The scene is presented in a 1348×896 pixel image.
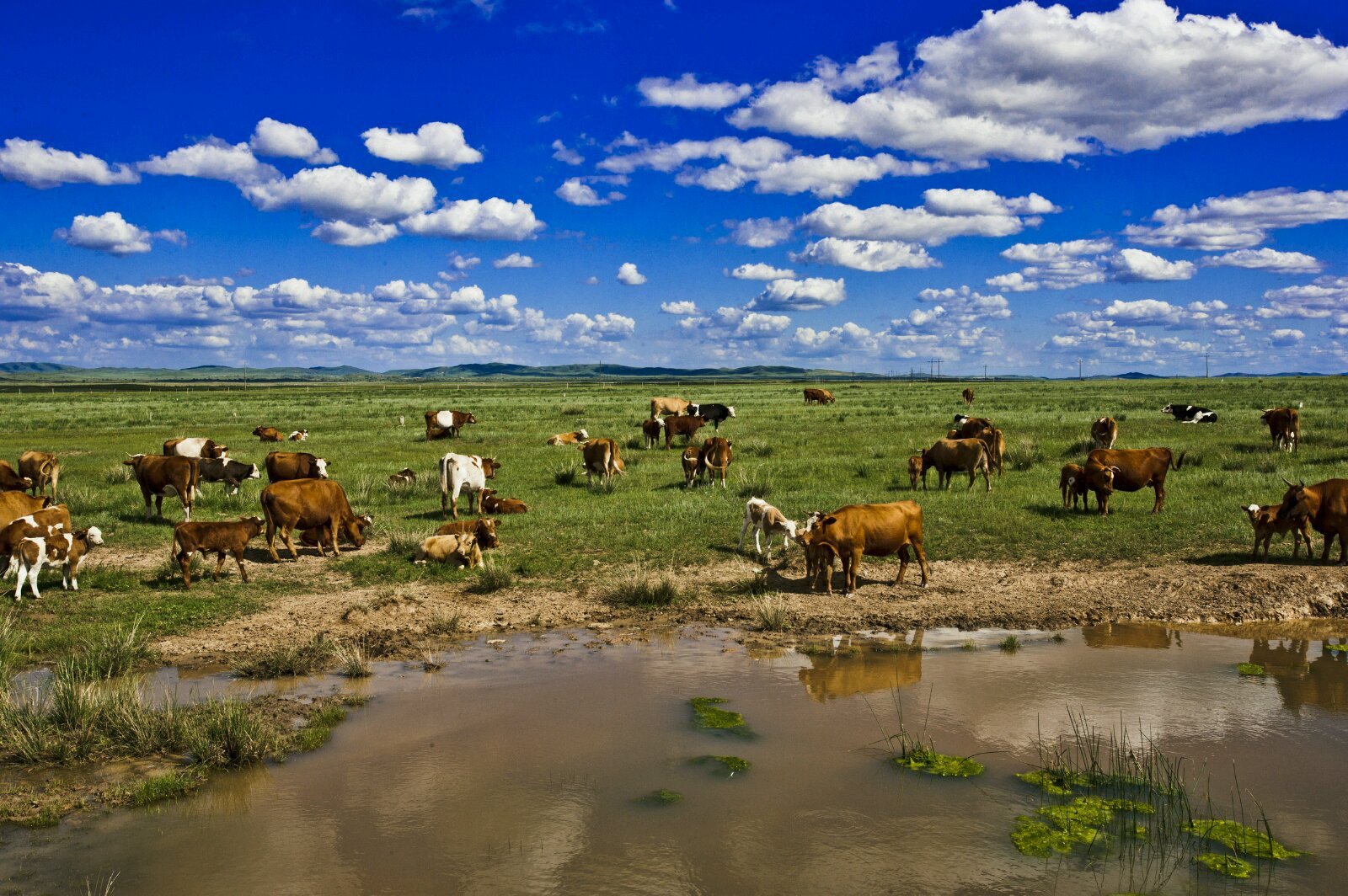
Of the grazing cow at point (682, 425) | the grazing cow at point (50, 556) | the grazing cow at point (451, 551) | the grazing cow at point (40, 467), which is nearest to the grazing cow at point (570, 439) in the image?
the grazing cow at point (682, 425)

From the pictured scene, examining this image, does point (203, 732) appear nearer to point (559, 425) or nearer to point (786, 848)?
point (786, 848)

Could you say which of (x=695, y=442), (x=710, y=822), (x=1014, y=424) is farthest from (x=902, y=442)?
(x=710, y=822)

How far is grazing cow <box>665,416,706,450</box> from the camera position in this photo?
3288 cm

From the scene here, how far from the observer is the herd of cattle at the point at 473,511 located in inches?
518

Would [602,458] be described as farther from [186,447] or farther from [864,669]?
[864,669]

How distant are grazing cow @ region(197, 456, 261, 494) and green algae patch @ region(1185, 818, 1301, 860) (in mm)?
20072

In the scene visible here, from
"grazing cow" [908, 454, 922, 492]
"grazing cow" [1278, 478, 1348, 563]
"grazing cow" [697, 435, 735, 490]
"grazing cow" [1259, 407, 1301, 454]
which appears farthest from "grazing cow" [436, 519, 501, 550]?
"grazing cow" [1259, 407, 1301, 454]

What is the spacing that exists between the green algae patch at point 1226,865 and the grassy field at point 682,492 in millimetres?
8983

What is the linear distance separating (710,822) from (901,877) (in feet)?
4.91

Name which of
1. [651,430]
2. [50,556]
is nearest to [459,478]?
[50,556]

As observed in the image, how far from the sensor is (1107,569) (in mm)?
14422

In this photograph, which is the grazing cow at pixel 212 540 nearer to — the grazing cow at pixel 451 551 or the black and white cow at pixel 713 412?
the grazing cow at pixel 451 551

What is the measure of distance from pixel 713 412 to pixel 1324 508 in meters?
30.8

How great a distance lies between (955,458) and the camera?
835 inches
